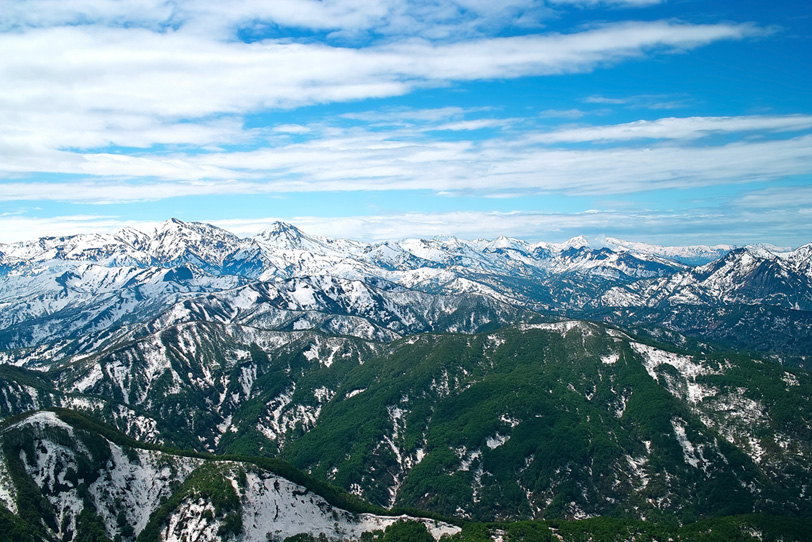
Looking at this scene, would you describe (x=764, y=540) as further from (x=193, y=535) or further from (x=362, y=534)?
(x=193, y=535)

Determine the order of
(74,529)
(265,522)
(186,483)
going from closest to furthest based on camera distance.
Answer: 1. (74,529)
2. (265,522)
3. (186,483)

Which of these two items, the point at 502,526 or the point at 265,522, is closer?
the point at 265,522

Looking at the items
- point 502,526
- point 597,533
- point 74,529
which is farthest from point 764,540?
point 74,529

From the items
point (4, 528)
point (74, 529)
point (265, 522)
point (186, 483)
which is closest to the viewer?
point (4, 528)

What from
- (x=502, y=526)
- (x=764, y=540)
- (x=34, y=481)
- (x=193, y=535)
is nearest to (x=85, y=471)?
(x=34, y=481)

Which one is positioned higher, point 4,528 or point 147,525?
point 4,528

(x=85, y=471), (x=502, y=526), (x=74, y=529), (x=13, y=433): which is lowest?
(x=502, y=526)
